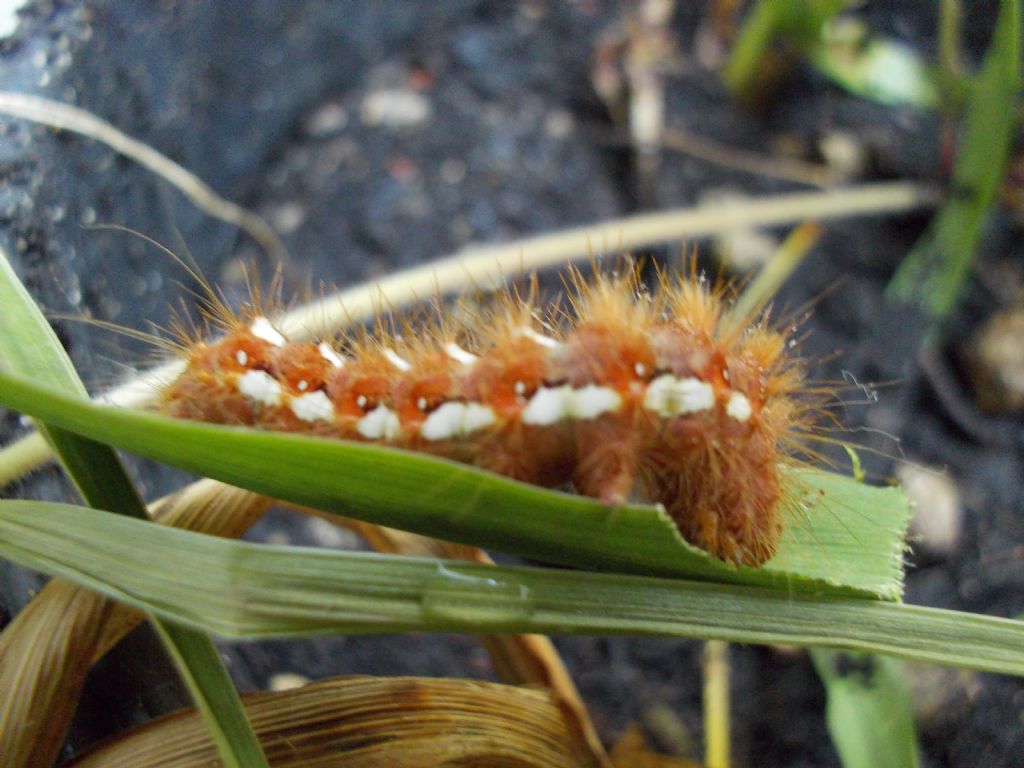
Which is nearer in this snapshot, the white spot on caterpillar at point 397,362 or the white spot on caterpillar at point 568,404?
the white spot on caterpillar at point 568,404

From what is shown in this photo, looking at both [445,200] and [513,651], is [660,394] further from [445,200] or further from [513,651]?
[445,200]

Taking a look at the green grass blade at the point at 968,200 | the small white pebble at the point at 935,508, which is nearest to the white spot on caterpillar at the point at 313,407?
the small white pebble at the point at 935,508

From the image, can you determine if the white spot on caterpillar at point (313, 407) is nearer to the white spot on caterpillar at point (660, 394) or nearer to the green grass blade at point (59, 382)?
the green grass blade at point (59, 382)

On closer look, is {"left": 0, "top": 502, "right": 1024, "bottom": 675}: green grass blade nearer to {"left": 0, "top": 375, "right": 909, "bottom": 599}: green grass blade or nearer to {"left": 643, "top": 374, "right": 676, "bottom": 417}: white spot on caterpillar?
{"left": 0, "top": 375, "right": 909, "bottom": 599}: green grass blade

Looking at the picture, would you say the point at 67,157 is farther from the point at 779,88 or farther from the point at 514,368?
the point at 779,88

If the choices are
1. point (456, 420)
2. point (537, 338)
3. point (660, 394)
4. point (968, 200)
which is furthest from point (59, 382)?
point (968, 200)

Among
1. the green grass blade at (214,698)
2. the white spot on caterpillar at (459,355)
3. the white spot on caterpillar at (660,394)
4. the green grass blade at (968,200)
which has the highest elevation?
the green grass blade at (968,200)

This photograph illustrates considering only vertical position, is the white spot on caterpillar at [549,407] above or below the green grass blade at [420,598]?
above
